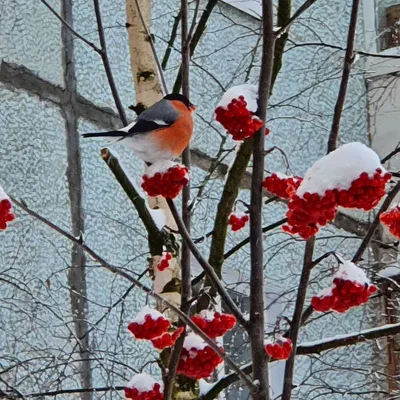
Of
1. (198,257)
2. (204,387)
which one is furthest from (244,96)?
(204,387)

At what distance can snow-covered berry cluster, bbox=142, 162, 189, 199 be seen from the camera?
1656mm

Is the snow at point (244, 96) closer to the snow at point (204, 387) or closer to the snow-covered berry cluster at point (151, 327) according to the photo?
the snow-covered berry cluster at point (151, 327)

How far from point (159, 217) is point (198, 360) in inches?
19.2

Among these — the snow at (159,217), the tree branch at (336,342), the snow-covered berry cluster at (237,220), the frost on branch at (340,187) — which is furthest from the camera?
the snow at (159,217)

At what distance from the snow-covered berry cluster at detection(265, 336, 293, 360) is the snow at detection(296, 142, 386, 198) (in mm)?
Answer: 297

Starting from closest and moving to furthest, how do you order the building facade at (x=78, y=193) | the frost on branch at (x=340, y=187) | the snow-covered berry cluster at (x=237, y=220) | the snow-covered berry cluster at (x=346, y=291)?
1. the frost on branch at (x=340, y=187)
2. the snow-covered berry cluster at (x=346, y=291)
3. the snow-covered berry cluster at (x=237, y=220)
4. the building facade at (x=78, y=193)

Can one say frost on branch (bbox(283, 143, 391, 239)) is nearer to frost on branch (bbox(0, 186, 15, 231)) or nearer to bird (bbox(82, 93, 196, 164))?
bird (bbox(82, 93, 196, 164))

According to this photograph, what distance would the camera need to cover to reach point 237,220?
216 cm

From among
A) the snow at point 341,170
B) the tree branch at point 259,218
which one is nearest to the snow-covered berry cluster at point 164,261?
the tree branch at point 259,218

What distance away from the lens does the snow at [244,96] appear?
1657mm

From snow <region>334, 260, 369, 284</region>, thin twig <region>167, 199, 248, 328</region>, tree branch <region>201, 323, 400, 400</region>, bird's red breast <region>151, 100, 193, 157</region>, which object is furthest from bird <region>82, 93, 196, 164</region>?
tree branch <region>201, 323, 400, 400</region>

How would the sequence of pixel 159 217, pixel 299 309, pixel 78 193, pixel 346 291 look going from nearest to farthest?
1. pixel 346 291
2. pixel 299 309
3. pixel 159 217
4. pixel 78 193

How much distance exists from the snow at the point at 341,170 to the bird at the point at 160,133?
330mm

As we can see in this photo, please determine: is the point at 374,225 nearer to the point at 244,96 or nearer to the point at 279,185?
the point at 279,185
